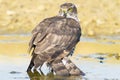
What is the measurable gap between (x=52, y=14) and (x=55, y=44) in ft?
23.0

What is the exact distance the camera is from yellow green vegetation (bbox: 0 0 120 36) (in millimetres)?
16906

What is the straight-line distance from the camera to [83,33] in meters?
16.3

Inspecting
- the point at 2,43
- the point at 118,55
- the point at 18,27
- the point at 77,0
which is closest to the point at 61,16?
the point at 118,55

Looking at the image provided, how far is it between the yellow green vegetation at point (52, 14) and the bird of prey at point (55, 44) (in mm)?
4411

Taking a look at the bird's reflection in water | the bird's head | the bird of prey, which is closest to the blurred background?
the bird's reflection in water

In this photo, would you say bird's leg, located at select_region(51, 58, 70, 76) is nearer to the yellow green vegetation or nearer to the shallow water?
the shallow water

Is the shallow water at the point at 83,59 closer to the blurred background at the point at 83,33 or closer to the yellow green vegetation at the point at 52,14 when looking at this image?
the blurred background at the point at 83,33

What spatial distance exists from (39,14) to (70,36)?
263 inches

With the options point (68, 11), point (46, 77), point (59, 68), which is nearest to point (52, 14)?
point (68, 11)

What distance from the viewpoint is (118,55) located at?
12969 millimetres

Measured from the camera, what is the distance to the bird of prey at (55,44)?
36.4 ft

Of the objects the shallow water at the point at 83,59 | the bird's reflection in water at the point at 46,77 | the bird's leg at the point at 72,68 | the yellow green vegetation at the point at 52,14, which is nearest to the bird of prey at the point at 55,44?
the bird's leg at the point at 72,68

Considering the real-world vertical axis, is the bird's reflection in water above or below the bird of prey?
below

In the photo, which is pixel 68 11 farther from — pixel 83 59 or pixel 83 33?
pixel 83 33
